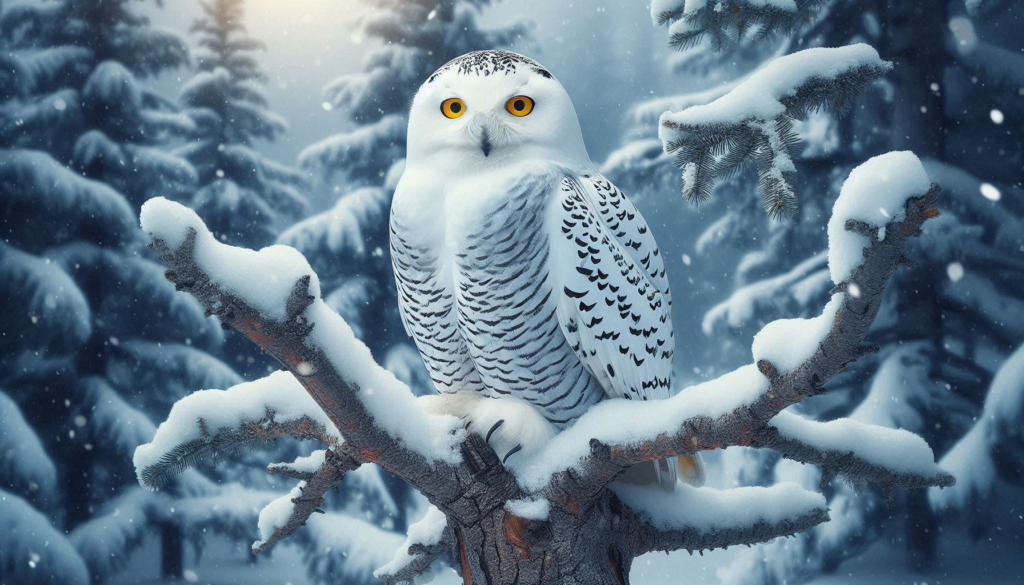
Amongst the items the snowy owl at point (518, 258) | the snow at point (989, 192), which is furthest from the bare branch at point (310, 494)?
the snow at point (989, 192)

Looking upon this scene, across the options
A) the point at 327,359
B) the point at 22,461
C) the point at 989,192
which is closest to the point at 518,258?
the point at 327,359

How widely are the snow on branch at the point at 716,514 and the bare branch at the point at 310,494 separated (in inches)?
19.7

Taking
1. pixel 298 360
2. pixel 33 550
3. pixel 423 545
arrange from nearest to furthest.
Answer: pixel 298 360 → pixel 423 545 → pixel 33 550

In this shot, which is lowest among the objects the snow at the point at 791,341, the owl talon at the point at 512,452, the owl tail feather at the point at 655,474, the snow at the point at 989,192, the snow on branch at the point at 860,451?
the owl tail feather at the point at 655,474

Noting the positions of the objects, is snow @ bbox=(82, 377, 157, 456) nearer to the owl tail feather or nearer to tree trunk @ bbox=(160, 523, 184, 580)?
tree trunk @ bbox=(160, 523, 184, 580)

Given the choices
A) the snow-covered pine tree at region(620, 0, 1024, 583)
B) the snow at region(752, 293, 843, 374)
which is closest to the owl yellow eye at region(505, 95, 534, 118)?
the snow at region(752, 293, 843, 374)

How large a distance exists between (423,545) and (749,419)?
85 centimetres

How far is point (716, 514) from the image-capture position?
1406mm

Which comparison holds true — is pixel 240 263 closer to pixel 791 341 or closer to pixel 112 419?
pixel 791 341

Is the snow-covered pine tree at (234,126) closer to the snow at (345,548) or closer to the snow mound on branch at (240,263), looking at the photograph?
the snow at (345,548)

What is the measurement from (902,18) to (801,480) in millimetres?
1595

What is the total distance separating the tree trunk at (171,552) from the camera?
2908 millimetres

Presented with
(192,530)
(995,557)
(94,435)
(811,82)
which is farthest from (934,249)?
(94,435)

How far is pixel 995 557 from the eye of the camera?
2.46m
